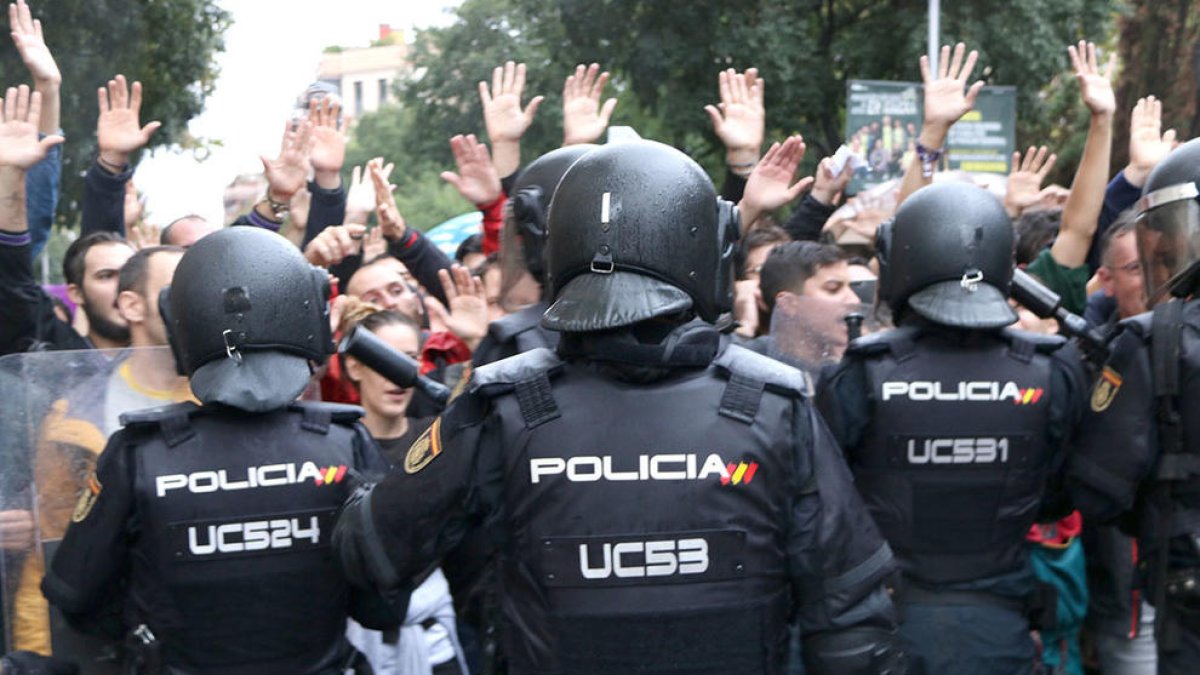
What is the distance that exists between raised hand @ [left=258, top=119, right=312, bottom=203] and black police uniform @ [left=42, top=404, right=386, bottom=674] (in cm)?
268

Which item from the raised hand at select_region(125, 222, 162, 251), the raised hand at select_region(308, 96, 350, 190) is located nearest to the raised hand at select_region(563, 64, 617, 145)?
the raised hand at select_region(308, 96, 350, 190)

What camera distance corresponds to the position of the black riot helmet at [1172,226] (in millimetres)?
4098

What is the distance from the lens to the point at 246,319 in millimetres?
3744

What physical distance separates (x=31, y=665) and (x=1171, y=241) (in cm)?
314

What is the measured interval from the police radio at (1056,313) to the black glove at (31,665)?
9.57ft

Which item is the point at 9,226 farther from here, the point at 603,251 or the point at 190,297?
the point at 603,251

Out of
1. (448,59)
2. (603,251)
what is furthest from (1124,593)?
(448,59)

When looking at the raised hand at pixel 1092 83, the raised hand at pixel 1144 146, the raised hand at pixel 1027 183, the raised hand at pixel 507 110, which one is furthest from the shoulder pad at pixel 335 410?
the raised hand at pixel 1027 183

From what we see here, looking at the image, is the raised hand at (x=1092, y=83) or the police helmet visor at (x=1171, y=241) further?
the raised hand at (x=1092, y=83)

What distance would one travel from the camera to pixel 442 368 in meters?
5.84

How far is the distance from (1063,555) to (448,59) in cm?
2709

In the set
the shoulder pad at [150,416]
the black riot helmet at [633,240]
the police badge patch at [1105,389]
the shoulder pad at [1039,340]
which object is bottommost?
the police badge patch at [1105,389]

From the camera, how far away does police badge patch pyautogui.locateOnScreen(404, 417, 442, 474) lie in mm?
3166

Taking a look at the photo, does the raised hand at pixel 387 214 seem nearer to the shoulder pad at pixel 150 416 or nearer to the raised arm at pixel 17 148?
the raised arm at pixel 17 148
